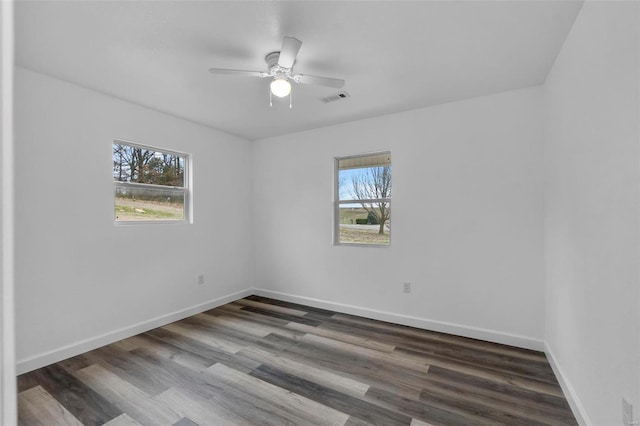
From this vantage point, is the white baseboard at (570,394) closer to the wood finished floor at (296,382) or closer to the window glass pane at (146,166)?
the wood finished floor at (296,382)

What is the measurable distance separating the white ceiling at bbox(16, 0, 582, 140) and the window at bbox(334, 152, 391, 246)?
959mm

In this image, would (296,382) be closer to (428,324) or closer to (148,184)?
(428,324)

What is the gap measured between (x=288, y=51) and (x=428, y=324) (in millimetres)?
3076

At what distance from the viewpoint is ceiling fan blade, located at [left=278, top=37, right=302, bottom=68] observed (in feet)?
6.44

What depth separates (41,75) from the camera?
261 cm

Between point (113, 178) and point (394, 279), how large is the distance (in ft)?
10.8

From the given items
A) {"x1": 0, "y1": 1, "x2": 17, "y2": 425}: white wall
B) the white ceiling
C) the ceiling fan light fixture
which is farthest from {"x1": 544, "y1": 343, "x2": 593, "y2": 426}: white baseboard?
the ceiling fan light fixture

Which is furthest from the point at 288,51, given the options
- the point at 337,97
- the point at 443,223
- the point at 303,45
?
the point at 443,223

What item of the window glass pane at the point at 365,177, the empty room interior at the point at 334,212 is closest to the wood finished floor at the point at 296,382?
the empty room interior at the point at 334,212

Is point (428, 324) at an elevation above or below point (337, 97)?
below

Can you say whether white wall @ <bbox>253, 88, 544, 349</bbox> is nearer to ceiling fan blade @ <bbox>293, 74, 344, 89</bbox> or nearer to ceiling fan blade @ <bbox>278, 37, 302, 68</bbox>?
ceiling fan blade @ <bbox>293, 74, 344, 89</bbox>

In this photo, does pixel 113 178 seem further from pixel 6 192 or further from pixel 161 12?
pixel 6 192

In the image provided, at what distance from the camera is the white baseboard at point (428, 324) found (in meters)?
2.96

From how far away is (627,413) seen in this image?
1.35 m
